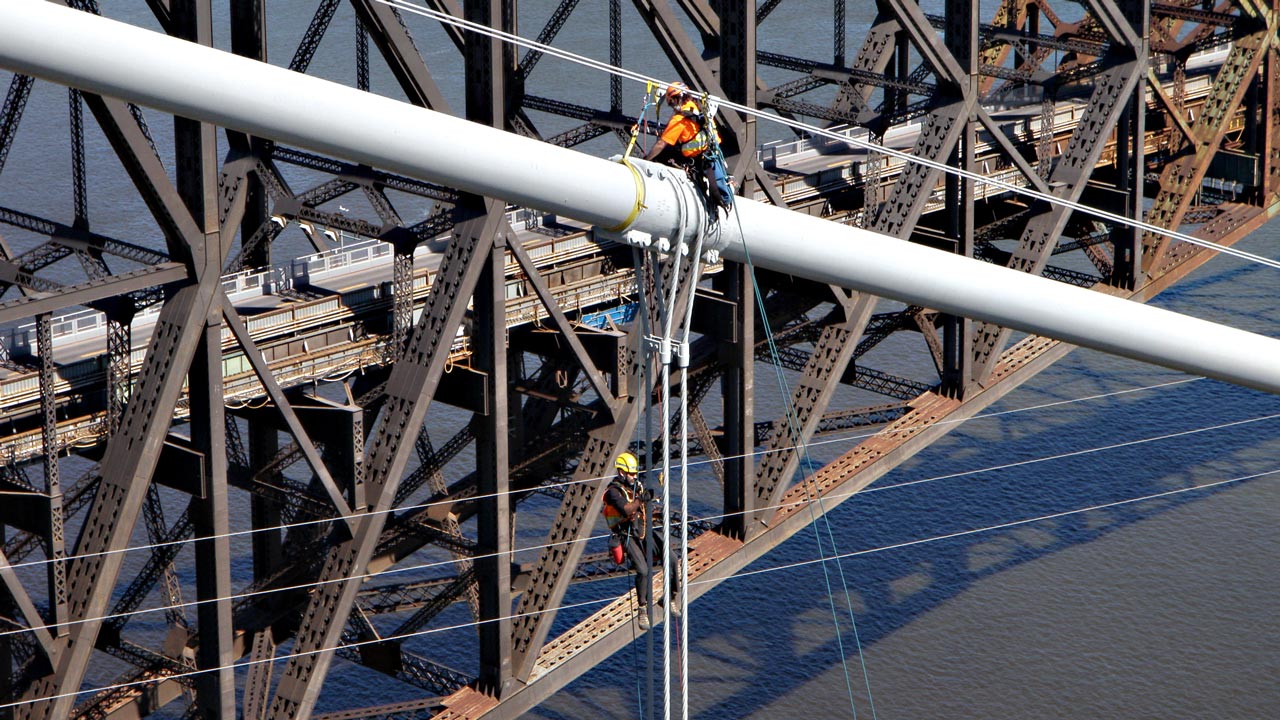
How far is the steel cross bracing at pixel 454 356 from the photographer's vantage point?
2323 centimetres

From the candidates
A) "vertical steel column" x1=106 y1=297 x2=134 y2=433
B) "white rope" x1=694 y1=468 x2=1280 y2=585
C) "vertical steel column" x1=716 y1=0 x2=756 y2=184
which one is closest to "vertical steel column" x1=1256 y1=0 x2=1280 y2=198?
"white rope" x1=694 y1=468 x2=1280 y2=585

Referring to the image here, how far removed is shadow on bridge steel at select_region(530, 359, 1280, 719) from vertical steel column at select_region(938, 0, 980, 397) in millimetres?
8492

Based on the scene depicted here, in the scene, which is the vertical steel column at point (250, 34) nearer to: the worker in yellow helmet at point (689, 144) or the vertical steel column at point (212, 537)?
the vertical steel column at point (212, 537)

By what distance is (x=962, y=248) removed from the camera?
33188 mm

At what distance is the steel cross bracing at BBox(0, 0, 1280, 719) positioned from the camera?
23.2 m

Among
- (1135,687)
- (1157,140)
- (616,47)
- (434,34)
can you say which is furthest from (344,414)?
(434,34)

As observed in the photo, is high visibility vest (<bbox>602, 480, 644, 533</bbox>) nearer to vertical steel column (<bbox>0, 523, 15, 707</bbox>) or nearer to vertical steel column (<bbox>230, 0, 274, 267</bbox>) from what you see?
vertical steel column (<bbox>230, 0, 274, 267</bbox>)

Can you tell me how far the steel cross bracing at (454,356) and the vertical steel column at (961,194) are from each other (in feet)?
0.22

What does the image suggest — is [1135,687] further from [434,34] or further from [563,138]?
[434,34]

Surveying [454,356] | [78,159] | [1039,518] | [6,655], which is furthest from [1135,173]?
[6,655]

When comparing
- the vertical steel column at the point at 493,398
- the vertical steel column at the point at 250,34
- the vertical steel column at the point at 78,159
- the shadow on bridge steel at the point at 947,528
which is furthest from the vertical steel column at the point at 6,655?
the shadow on bridge steel at the point at 947,528

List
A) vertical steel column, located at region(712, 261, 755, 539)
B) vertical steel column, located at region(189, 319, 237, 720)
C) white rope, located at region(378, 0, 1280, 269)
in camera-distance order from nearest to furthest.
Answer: white rope, located at region(378, 0, 1280, 269) → vertical steel column, located at region(189, 319, 237, 720) → vertical steel column, located at region(712, 261, 755, 539)

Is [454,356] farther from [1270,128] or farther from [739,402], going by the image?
[1270,128]

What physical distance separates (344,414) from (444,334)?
2.53 meters
